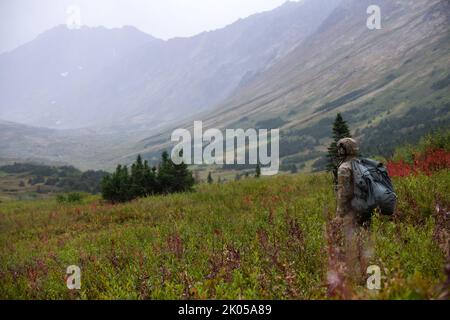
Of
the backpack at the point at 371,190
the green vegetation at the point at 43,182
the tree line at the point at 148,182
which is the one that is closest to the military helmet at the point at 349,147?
the backpack at the point at 371,190

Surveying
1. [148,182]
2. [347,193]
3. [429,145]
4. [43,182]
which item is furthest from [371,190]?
[43,182]

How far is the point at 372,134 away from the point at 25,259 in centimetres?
19919

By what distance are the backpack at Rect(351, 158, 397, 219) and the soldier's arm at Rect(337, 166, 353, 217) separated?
9 centimetres

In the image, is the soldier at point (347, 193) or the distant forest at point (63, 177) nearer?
the soldier at point (347, 193)

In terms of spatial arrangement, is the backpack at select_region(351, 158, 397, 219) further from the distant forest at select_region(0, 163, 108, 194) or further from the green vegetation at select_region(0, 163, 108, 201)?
the distant forest at select_region(0, 163, 108, 194)

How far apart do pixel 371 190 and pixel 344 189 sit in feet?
1.31

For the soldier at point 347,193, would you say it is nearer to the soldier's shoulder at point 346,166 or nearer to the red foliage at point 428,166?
the soldier's shoulder at point 346,166

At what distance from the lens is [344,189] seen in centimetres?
660

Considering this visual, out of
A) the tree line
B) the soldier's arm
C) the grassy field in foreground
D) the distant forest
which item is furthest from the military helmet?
the distant forest

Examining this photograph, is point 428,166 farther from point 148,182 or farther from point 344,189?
point 148,182

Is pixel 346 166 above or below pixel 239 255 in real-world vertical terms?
above

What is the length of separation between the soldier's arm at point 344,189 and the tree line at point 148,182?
47.3 feet

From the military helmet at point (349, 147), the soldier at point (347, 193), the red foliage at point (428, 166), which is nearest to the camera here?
the soldier at point (347, 193)

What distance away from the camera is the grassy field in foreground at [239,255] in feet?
15.2
